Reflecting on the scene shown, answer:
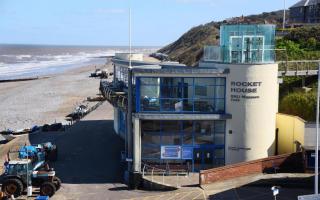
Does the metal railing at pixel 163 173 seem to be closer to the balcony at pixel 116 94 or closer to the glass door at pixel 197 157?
the glass door at pixel 197 157

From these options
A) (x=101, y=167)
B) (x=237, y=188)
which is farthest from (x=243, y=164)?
(x=101, y=167)

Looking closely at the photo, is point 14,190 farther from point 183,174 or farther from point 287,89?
point 287,89

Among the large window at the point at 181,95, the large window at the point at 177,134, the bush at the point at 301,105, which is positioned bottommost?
the large window at the point at 177,134

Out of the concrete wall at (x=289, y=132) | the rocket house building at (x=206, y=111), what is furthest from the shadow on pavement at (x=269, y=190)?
the rocket house building at (x=206, y=111)

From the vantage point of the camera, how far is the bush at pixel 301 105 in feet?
103

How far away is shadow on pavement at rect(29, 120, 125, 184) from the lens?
92.3 ft

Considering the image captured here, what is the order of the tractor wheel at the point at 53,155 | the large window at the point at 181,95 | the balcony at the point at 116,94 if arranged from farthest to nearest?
the tractor wheel at the point at 53,155 → the balcony at the point at 116,94 → the large window at the point at 181,95

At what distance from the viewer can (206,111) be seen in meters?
28.2

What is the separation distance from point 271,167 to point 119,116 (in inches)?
539

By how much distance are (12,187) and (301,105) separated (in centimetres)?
1856

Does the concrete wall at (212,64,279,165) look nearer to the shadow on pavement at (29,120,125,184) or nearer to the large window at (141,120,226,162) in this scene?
the large window at (141,120,226,162)

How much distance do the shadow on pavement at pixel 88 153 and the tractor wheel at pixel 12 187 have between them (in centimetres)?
300

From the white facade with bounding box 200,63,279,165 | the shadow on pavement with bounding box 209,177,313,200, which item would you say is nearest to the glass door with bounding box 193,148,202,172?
the white facade with bounding box 200,63,279,165

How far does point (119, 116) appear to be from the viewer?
120 feet
